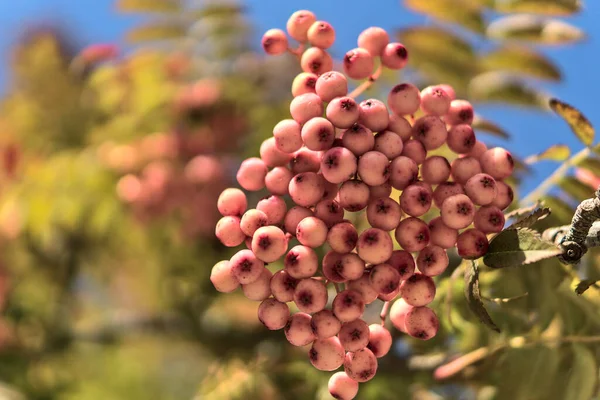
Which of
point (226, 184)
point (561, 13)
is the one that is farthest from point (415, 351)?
point (226, 184)

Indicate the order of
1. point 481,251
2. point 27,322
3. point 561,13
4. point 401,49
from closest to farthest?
point 481,251
point 401,49
point 561,13
point 27,322

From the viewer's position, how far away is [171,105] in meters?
→ 1.44

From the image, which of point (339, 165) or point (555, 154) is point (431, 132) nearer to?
point (339, 165)

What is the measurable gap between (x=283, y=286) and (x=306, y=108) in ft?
0.52

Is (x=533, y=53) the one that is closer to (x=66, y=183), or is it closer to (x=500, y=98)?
(x=500, y=98)

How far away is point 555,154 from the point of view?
0.72 metres

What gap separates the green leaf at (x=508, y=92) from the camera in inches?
37.1

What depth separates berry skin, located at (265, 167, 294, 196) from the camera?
0.59 m

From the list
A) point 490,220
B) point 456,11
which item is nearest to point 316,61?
point 490,220

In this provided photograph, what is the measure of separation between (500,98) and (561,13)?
0.52 ft

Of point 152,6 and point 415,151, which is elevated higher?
point 415,151

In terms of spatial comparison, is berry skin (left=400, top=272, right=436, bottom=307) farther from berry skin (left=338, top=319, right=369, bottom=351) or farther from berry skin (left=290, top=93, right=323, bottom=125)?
berry skin (left=290, top=93, right=323, bottom=125)

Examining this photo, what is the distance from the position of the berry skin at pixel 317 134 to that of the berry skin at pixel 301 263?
0.09 m

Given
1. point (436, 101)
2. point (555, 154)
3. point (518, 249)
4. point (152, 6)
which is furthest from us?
A: point (152, 6)
